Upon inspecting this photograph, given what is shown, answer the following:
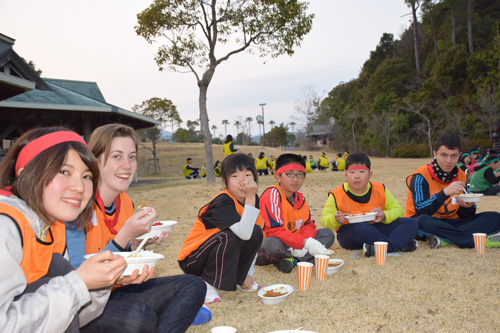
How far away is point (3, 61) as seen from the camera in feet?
30.7

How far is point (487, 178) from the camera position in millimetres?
8320

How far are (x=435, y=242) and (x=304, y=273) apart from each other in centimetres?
222

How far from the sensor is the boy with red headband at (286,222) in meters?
3.32

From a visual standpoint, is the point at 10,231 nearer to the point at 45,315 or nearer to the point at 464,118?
the point at 45,315

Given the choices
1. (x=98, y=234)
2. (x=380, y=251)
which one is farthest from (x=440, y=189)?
(x=98, y=234)

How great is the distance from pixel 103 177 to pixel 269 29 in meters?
11.7

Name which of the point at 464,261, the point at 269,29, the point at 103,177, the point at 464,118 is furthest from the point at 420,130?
the point at 103,177

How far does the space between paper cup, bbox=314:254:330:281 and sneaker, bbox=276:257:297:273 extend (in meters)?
0.43

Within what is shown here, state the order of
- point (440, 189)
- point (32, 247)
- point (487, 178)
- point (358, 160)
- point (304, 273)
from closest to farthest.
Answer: point (32, 247)
point (304, 273)
point (358, 160)
point (440, 189)
point (487, 178)

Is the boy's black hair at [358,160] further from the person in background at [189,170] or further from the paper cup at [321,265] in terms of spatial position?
the person in background at [189,170]

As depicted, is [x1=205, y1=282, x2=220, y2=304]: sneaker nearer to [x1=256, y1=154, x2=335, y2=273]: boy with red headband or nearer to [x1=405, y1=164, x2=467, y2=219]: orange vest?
[x1=256, y1=154, x2=335, y2=273]: boy with red headband

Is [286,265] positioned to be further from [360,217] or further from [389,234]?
[389,234]

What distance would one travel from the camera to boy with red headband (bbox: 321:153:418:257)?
381 cm

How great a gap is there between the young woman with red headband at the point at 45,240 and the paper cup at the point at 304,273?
1.74 meters
